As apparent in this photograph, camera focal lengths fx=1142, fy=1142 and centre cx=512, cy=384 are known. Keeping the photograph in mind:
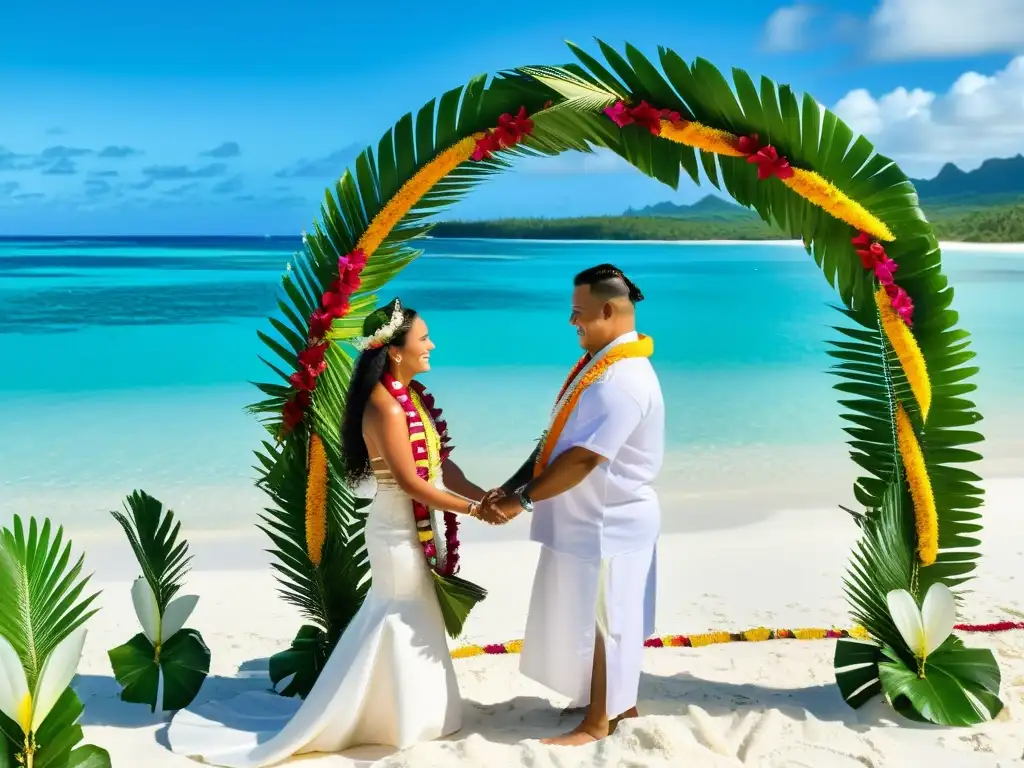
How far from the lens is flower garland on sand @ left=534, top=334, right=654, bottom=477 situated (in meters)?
4.20

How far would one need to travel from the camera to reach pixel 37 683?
3.65m

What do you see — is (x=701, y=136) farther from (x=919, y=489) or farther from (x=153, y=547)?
(x=153, y=547)

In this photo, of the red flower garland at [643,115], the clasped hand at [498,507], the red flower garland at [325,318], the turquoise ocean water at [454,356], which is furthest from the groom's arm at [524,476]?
the turquoise ocean water at [454,356]

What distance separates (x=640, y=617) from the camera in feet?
14.2

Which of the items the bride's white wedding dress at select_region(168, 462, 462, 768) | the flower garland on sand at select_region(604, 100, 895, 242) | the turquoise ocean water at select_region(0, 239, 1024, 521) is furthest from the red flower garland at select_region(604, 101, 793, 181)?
the turquoise ocean water at select_region(0, 239, 1024, 521)

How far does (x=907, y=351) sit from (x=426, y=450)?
185 cm

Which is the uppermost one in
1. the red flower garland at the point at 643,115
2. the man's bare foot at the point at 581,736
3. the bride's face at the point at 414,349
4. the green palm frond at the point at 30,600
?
the red flower garland at the point at 643,115

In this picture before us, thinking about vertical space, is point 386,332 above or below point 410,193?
below

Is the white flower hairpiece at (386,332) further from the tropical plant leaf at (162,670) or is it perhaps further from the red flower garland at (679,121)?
the tropical plant leaf at (162,670)

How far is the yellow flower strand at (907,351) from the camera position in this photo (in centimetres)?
431

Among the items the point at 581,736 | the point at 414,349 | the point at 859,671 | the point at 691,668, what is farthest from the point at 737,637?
the point at 414,349

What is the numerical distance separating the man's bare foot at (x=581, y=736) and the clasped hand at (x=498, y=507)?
0.84 meters

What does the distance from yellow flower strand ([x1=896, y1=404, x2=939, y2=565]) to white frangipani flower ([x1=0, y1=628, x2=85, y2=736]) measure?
3085 mm

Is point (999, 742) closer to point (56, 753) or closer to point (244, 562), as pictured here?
point (56, 753)
